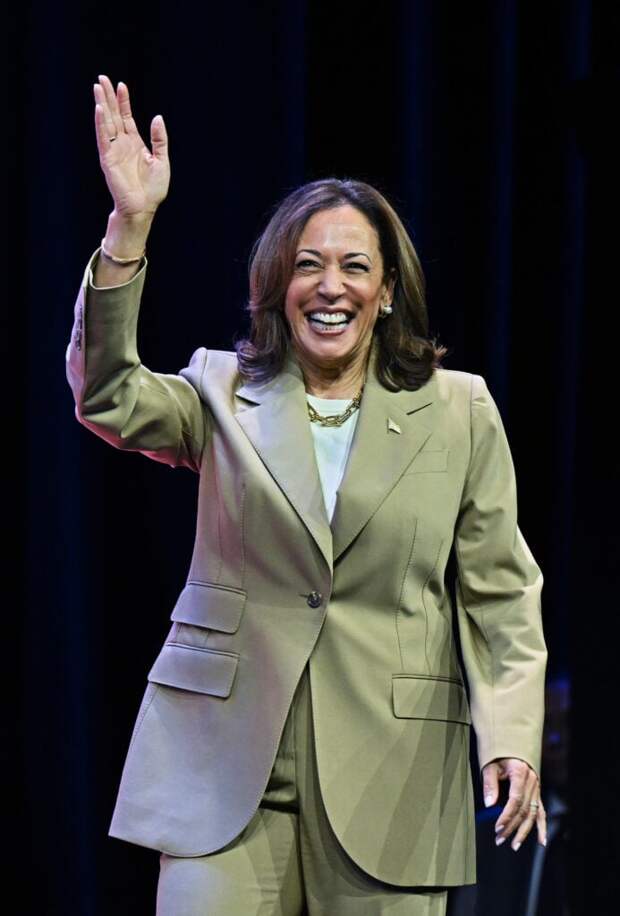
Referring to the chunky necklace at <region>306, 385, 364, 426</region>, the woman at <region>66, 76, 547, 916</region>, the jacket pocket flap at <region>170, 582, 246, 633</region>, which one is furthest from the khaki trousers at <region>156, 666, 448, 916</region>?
the chunky necklace at <region>306, 385, 364, 426</region>

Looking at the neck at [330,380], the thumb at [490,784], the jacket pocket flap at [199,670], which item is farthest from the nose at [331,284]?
the thumb at [490,784]

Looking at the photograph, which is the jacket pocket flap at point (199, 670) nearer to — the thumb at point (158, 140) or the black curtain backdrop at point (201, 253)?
the thumb at point (158, 140)

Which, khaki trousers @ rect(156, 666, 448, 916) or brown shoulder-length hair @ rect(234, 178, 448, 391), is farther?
brown shoulder-length hair @ rect(234, 178, 448, 391)

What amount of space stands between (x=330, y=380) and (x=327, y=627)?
1.35ft

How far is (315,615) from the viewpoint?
83.9 inches

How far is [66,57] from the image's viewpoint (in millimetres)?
3006

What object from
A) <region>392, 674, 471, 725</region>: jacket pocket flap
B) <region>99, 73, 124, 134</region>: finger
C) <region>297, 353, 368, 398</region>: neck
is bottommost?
<region>392, 674, 471, 725</region>: jacket pocket flap

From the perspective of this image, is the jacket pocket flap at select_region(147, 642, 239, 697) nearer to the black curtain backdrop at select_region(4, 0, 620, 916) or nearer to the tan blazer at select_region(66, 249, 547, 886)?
the tan blazer at select_region(66, 249, 547, 886)

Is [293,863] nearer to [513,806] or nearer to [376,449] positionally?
[513,806]

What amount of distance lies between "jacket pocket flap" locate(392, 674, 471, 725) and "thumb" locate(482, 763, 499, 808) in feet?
0.29

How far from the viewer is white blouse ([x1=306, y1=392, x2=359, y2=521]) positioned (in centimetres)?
222

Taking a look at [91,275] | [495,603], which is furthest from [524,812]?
[91,275]

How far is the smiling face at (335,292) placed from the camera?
228 centimetres

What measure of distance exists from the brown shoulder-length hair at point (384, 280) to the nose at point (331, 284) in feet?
0.20
